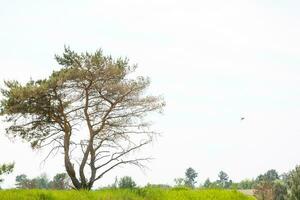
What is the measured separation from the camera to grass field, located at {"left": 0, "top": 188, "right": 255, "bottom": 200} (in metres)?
14.1

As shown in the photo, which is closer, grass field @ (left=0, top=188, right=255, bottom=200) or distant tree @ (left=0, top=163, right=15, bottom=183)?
grass field @ (left=0, top=188, right=255, bottom=200)

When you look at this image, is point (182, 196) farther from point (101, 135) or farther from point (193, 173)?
point (193, 173)

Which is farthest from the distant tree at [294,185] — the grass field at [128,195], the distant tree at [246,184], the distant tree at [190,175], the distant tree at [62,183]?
the distant tree at [190,175]

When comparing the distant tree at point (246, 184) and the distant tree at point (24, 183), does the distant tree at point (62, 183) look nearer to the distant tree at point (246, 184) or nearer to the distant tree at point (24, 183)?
the distant tree at point (24, 183)

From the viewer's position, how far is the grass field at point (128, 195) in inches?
553

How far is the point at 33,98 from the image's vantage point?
3014 cm

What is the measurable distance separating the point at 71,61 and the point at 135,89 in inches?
176

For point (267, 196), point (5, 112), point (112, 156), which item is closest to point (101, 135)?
point (112, 156)

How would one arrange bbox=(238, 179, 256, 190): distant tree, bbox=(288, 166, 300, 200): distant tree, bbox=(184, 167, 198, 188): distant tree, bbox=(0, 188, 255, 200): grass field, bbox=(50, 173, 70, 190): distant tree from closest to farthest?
bbox=(0, 188, 255, 200): grass field
bbox=(50, 173, 70, 190): distant tree
bbox=(288, 166, 300, 200): distant tree
bbox=(238, 179, 256, 190): distant tree
bbox=(184, 167, 198, 188): distant tree

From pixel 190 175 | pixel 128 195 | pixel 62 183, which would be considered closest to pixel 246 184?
pixel 190 175

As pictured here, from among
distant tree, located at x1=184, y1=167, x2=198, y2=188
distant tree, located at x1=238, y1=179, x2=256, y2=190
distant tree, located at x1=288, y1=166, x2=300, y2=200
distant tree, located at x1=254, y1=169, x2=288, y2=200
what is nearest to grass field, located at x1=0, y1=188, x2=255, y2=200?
distant tree, located at x1=288, y1=166, x2=300, y2=200

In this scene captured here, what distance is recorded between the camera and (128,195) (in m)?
15.8

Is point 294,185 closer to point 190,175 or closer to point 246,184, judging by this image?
point 246,184

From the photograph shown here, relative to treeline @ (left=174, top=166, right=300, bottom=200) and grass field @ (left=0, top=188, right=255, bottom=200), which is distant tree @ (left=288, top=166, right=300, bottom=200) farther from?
grass field @ (left=0, top=188, right=255, bottom=200)
